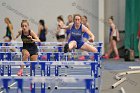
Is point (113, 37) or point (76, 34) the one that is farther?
point (113, 37)

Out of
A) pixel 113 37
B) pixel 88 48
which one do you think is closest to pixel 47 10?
pixel 113 37

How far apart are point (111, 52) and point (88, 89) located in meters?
12.2

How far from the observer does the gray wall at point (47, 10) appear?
18.3 metres

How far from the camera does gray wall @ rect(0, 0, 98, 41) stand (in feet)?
60.0

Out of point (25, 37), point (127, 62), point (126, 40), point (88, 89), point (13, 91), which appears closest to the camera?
point (88, 89)

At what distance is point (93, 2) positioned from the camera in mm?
18281

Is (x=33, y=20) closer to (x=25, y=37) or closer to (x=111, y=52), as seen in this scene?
(x=111, y=52)

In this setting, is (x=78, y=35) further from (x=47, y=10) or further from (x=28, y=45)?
(x=47, y=10)

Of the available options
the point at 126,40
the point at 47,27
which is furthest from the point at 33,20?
the point at 126,40

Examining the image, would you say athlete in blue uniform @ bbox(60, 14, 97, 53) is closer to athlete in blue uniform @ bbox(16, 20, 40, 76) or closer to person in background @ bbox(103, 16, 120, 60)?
athlete in blue uniform @ bbox(16, 20, 40, 76)

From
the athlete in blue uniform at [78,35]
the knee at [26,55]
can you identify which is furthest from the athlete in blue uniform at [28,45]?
the athlete in blue uniform at [78,35]

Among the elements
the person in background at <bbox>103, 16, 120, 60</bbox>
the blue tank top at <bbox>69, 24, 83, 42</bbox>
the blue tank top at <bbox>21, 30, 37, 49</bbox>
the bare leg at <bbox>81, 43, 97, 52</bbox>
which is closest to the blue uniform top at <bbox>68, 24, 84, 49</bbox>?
the blue tank top at <bbox>69, 24, 83, 42</bbox>

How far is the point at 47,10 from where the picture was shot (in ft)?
61.0

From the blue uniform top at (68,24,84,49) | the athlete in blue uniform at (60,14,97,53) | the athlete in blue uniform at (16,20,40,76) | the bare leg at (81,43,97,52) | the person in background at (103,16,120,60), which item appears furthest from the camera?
the person in background at (103,16,120,60)
